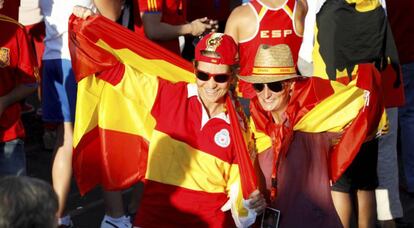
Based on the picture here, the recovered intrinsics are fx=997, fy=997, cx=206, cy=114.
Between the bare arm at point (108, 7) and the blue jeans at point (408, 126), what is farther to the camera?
the blue jeans at point (408, 126)

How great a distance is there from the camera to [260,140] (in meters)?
5.20

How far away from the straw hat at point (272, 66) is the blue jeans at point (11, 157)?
1.79 m

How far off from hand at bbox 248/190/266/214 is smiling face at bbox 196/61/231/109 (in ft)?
1.92

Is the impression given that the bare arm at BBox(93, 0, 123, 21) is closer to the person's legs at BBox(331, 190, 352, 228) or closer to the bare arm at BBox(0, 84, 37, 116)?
the bare arm at BBox(0, 84, 37, 116)

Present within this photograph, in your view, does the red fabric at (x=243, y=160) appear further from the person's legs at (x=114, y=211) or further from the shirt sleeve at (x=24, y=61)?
the person's legs at (x=114, y=211)

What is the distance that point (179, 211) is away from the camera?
17.3 ft

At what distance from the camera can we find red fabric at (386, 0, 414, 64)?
7750 mm

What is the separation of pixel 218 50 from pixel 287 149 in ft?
2.10

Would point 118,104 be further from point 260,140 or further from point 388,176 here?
point 388,176

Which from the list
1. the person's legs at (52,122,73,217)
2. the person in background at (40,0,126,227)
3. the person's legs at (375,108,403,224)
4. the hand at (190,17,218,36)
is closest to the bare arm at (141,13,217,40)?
the hand at (190,17,218,36)

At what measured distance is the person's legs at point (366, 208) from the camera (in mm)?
6441

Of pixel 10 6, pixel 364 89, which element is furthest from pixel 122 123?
pixel 10 6

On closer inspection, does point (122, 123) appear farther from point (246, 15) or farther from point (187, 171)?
point (246, 15)

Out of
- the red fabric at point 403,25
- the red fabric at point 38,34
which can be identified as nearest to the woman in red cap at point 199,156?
the red fabric at point 403,25
